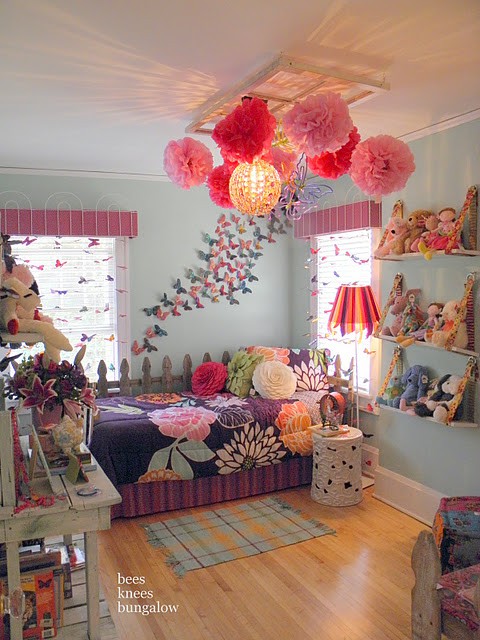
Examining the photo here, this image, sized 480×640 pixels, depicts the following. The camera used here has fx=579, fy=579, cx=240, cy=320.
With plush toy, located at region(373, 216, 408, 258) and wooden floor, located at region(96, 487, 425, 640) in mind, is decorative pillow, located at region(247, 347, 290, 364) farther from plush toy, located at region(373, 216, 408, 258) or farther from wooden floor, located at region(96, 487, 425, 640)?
wooden floor, located at region(96, 487, 425, 640)

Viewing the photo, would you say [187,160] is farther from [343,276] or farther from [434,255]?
[343,276]

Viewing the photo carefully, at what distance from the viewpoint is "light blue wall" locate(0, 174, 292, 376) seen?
4.74m

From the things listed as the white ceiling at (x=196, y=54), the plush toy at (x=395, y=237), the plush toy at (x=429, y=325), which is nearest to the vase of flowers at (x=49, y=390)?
the white ceiling at (x=196, y=54)

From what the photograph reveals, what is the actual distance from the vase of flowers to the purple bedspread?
56.0 inches

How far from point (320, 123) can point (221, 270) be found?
10.4 feet

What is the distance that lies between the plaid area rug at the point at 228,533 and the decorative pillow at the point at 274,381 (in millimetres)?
834

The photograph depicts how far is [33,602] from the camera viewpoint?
206 centimetres

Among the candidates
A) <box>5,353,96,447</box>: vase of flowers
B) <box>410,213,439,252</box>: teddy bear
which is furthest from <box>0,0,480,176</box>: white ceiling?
<box>5,353,96,447</box>: vase of flowers

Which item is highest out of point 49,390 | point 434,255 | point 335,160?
point 335,160

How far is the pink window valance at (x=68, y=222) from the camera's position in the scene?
14.3 ft

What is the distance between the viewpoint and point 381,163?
228 cm

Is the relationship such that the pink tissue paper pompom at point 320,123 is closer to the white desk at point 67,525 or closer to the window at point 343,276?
the white desk at point 67,525

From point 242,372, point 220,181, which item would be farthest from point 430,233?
point 242,372

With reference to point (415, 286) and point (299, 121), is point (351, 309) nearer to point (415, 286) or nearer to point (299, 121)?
point (415, 286)
